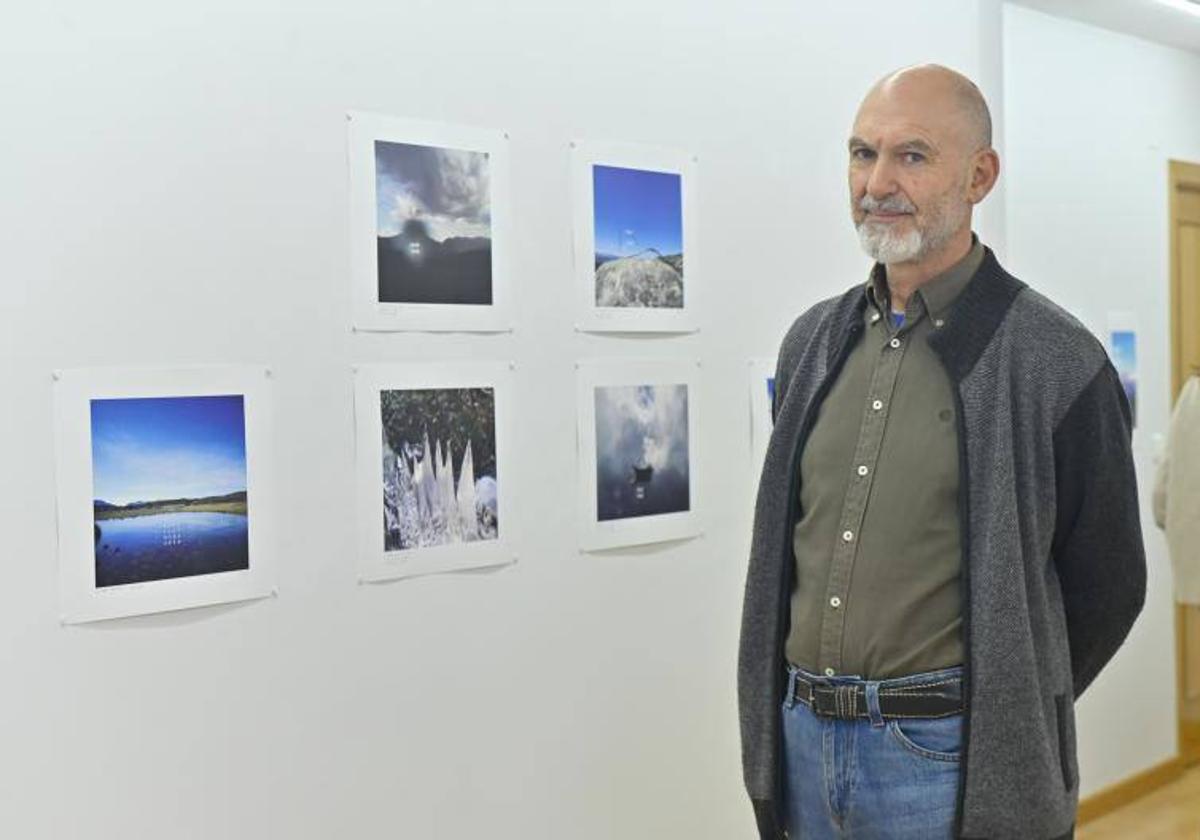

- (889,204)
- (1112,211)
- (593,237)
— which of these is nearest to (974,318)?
(889,204)

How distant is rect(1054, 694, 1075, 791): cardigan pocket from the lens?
174 cm

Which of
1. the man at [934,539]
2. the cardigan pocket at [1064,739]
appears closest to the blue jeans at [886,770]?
the man at [934,539]

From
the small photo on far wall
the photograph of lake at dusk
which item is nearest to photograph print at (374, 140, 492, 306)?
the photograph of lake at dusk

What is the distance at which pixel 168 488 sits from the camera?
6.91ft

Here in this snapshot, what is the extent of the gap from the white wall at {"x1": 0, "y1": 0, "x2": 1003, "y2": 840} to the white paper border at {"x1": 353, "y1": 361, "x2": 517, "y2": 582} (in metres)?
0.03

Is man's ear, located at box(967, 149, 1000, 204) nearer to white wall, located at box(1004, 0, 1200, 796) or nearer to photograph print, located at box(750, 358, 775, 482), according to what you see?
photograph print, located at box(750, 358, 775, 482)

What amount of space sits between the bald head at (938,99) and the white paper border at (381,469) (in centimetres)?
99

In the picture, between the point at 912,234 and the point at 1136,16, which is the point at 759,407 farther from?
the point at 1136,16

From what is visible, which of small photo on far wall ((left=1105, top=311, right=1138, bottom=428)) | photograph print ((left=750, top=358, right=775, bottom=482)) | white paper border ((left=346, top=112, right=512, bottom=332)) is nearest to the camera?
white paper border ((left=346, top=112, right=512, bottom=332))

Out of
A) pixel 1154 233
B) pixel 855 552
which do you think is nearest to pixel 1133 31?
pixel 1154 233

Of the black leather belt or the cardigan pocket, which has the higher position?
the black leather belt

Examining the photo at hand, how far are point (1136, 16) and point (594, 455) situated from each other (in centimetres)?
268

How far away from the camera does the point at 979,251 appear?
6.08 feet

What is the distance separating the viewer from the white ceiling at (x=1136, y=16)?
3918 mm
